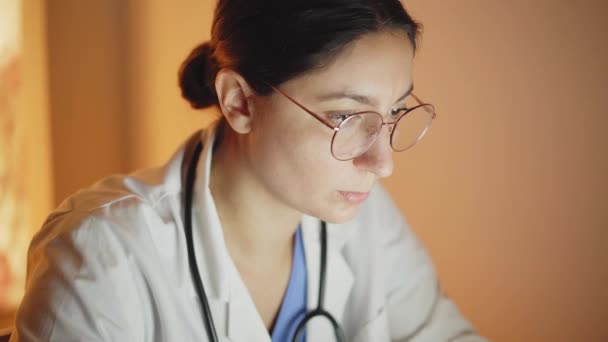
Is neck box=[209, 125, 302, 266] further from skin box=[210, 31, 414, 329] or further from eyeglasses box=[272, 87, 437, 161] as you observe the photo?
eyeglasses box=[272, 87, 437, 161]

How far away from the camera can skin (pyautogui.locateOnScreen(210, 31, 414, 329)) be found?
87 centimetres

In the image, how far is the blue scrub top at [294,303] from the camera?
1109 mm

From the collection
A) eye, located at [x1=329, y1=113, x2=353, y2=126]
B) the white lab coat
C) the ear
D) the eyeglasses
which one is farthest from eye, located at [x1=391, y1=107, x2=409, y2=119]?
the white lab coat

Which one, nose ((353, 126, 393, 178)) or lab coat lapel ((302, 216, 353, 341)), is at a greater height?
nose ((353, 126, 393, 178))

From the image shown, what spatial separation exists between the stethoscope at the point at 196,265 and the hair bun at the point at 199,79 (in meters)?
0.11

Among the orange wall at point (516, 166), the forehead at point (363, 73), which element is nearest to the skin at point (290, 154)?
the forehead at point (363, 73)

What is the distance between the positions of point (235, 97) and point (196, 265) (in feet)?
1.08

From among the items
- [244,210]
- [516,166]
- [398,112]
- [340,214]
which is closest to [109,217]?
[244,210]

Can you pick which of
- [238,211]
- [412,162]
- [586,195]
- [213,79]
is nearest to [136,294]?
[238,211]

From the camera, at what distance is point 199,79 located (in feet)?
3.63

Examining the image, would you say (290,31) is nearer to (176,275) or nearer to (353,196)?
(353,196)

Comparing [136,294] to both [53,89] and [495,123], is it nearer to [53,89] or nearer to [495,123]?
[495,123]

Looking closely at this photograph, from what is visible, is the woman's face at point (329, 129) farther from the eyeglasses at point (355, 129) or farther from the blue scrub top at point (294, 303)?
the blue scrub top at point (294, 303)

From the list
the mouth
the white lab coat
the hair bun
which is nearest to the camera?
the white lab coat
